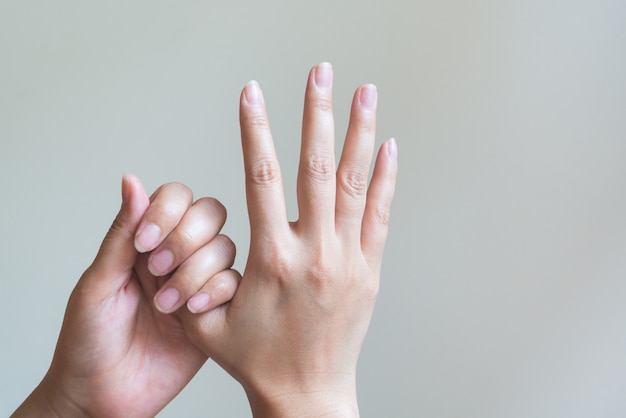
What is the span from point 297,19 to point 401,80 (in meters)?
0.28

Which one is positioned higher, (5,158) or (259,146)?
(5,158)

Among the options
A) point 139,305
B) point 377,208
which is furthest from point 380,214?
point 139,305

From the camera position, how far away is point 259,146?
0.88 m

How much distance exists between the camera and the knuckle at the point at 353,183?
92 cm

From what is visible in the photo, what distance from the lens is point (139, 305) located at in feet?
→ 3.30

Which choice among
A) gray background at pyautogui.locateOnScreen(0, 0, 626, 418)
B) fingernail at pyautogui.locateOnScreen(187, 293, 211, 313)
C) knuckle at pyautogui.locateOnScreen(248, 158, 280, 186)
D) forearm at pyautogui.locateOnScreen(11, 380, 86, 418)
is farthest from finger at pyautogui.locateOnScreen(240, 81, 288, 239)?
gray background at pyautogui.locateOnScreen(0, 0, 626, 418)

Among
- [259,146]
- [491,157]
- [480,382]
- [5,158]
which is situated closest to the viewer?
[259,146]

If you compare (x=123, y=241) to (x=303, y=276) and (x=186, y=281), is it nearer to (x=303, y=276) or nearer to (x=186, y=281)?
(x=186, y=281)

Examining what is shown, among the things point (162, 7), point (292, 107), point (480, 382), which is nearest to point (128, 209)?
point (292, 107)

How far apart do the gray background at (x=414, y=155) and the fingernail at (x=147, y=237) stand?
2.57 ft

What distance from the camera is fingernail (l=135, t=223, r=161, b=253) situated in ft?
2.89

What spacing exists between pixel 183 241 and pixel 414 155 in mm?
803

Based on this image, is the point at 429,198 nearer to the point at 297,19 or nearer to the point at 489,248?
the point at 489,248

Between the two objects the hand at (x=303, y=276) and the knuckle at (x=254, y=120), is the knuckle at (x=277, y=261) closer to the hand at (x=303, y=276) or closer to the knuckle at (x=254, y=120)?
the hand at (x=303, y=276)
